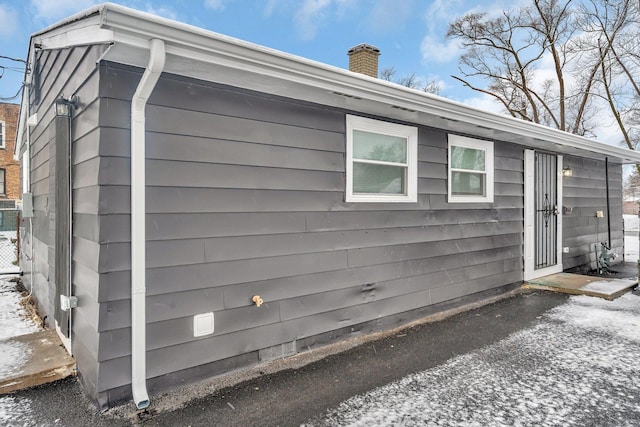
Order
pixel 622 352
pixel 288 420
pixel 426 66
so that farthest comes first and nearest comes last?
pixel 426 66, pixel 622 352, pixel 288 420

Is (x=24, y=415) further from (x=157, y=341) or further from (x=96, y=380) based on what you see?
(x=157, y=341)

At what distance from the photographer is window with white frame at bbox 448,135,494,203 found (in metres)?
4.66

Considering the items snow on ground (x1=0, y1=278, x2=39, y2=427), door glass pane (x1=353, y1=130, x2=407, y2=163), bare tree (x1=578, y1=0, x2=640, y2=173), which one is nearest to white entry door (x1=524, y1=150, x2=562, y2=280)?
door glass pane (x1=353, y1=130, x2=407, y2=163)

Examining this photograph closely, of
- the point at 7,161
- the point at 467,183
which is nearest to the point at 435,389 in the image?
the point at 467,183

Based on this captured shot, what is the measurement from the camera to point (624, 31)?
14000 millimetres

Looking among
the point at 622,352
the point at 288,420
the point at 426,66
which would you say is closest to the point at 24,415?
the point at 288,420

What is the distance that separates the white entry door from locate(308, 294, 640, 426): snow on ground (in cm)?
221

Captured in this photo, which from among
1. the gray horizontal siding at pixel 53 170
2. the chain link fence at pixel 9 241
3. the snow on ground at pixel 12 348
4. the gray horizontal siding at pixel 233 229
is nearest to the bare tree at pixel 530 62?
the gray horizontal siding at pixel 233 229

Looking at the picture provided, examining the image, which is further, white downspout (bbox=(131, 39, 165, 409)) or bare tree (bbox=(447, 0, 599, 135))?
bare tree (bbox=(447, 0, 599, 135))

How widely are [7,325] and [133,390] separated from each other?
2.46 m

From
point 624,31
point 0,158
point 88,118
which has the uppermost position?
point 624,31

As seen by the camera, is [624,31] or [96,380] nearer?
[96,380]

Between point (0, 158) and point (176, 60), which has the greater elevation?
point (0, 158)

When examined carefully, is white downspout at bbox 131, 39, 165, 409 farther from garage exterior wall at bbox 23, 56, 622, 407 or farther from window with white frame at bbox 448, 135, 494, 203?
window with white frame at bbox 448, 135, 494, 203
